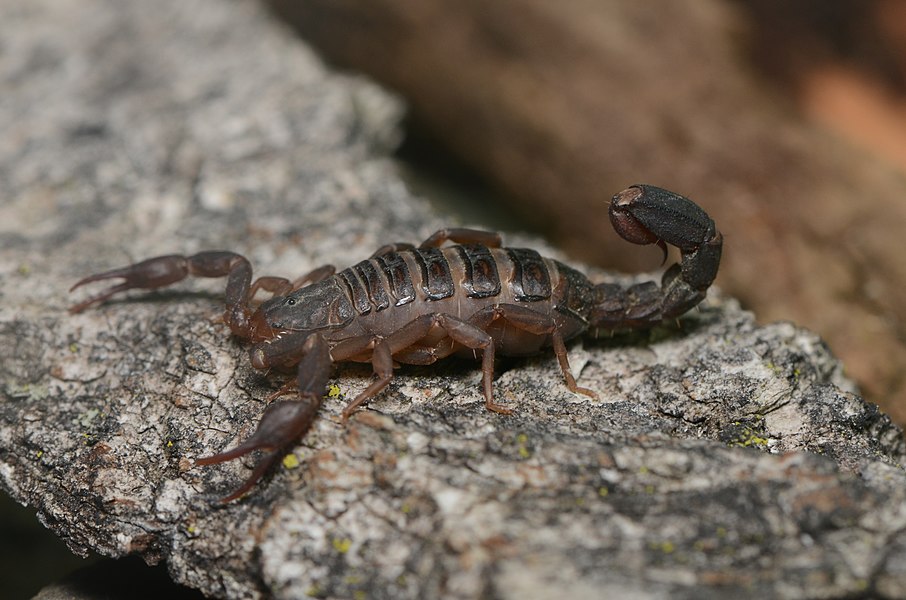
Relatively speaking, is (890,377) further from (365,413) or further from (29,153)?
(29,153)

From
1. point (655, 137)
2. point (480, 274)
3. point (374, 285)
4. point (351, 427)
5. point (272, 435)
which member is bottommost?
point (272, 435)

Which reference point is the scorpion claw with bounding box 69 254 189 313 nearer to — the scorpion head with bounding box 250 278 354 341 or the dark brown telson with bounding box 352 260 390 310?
the scorpion head with bounding box 250 278 354 341

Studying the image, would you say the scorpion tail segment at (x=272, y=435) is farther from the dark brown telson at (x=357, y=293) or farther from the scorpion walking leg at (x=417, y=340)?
the dark brown telson at (x=357, y=293)

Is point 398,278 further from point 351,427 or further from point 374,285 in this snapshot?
point 351,427

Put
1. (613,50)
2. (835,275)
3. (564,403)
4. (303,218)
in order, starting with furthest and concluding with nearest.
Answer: (613,50), (835,275), (303,218), (564,403)

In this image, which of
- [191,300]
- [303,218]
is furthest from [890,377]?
[191,300]

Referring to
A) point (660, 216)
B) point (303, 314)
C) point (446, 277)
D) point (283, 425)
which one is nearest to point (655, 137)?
point (660, 216)
